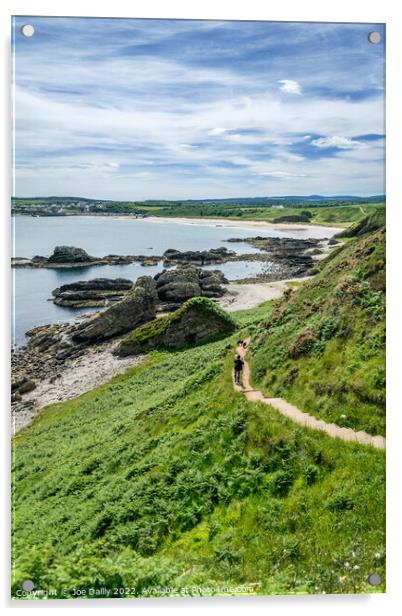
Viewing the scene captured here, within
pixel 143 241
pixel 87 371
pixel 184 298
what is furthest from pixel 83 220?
pixel 87 371

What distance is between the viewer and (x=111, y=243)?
12539 mm

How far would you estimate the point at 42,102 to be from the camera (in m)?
9.71

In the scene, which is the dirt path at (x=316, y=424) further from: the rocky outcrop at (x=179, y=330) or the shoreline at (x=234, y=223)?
the rocky outcrop at (x=179, y=330)

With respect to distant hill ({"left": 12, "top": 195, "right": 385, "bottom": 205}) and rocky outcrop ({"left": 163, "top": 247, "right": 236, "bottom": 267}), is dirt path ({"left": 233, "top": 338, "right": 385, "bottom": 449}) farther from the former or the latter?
distant hill ({"left": 12, "top": 195, "right": 385, "bottom": 205})

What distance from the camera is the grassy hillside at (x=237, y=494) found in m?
7.54

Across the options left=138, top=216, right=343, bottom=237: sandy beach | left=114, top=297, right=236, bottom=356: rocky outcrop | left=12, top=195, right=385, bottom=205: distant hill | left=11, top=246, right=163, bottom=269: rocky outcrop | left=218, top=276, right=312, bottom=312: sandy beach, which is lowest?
left=114, top=297, right=236, bottom=356: rocky outcrop

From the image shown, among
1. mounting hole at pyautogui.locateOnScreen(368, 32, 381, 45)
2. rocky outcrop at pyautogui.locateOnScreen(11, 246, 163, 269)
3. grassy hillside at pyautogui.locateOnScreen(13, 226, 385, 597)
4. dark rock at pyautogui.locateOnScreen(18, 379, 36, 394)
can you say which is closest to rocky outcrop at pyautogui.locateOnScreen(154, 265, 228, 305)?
rocky outcrop at pyautogui.locateOnScreen(11, 246, 163, 269)

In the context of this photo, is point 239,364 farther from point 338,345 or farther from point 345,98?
point 345,98

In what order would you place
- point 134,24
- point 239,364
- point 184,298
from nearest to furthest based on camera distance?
point 134,24, point 239,364, point 184,298

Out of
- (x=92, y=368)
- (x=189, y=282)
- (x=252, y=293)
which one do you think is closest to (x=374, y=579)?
(x=252, y=293)

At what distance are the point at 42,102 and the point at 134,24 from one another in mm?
2323

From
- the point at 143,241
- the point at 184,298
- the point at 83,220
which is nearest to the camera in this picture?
the point at 83,220

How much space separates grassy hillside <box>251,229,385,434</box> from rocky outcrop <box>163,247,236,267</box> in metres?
2.40

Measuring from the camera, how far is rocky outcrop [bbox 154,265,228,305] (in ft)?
45.8
